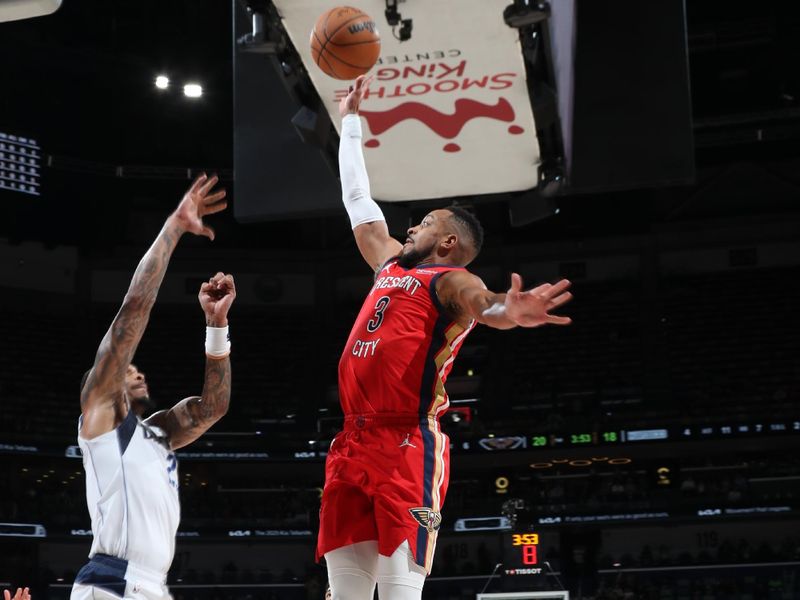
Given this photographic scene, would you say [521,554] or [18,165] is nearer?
[521,554]

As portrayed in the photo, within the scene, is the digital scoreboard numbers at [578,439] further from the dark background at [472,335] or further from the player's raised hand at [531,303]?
the player's raised hand at [531,303]

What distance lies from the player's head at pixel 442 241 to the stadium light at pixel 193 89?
60.7 ft

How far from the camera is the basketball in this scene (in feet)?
16.9

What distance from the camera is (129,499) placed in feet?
13.2

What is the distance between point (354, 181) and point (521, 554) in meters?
11.2

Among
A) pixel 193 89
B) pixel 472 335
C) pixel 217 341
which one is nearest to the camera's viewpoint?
pixel 217 341

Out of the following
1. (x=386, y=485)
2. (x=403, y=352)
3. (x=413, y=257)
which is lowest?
(x=386, y=485)

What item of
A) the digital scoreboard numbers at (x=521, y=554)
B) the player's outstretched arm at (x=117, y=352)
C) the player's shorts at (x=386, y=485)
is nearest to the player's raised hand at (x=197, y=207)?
the player's outstretched arm at (x=117, y=352)

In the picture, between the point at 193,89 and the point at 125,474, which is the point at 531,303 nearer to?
the point at 125,474

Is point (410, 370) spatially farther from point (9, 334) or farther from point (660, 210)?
point (660, 210)

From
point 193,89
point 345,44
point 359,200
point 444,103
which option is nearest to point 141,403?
point 359,200

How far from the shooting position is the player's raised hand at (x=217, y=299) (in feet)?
15.4

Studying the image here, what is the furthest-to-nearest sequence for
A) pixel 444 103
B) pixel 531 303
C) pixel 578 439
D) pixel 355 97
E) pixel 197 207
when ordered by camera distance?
pixel 578 439 < pixel 444 103 < pixel 197 207 < pixel 355 97 < pixel 531 303

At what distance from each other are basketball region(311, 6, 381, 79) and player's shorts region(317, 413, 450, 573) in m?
2.04
